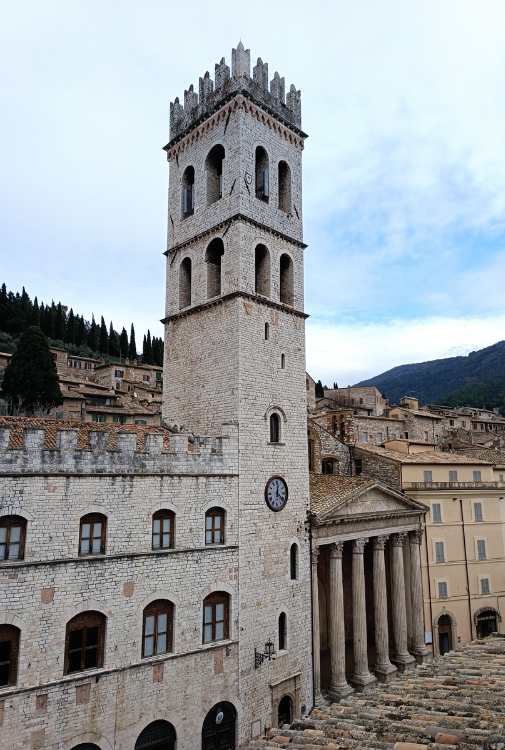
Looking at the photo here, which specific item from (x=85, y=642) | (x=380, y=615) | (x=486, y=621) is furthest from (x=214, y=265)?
(x=486, y=621)

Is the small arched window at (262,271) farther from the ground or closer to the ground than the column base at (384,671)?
farther from the ground

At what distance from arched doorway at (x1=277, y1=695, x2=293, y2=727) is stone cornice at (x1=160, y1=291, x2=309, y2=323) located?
1832 centimetres

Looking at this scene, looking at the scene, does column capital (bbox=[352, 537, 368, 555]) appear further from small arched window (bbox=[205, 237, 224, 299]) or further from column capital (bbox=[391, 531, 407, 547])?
small arched window (bbox=[205, 237, 224, 299])

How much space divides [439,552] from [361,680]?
37.8 ft

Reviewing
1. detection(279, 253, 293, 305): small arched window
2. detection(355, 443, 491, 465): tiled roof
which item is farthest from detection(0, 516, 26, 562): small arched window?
detection(355, 443, 491, 465): tiled roof

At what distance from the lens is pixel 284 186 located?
29.4m

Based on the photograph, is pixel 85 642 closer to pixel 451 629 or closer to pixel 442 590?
pixel 442 590

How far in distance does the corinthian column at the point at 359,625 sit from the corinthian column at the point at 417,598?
5.68 m

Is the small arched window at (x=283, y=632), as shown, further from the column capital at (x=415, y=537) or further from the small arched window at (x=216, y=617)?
the column capital at (x=415, y=537)

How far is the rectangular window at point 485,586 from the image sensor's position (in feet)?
121

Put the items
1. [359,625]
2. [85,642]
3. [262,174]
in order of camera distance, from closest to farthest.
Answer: [85,642] < [262,174] < [359,625]

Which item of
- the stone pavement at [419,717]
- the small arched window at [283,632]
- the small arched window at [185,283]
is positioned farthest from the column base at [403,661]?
the small arched window at [185,283]

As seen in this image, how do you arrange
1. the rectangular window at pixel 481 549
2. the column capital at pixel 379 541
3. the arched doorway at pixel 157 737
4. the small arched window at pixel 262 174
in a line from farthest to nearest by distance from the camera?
the rectangular window at pixel 481 549 < the column capital at pixel 379 541 < the small arched window at pixel 262 174 < the arched doorway at pixel 157 737

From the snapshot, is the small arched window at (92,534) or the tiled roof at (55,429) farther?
the small arched window at (92,534)
